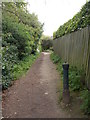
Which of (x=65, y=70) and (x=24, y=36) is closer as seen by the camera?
(x=65, y=70)

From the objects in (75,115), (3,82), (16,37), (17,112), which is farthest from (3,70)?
(16,37)

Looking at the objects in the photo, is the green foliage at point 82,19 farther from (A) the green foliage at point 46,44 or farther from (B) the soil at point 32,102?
(A) the green foliage at point 46,44

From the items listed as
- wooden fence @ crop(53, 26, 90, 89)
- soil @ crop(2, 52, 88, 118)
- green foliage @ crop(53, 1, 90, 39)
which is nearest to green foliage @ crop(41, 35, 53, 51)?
green foliage @ crop(53, 1, 90, 39)

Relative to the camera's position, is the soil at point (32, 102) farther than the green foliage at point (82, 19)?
No

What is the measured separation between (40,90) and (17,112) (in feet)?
5.17

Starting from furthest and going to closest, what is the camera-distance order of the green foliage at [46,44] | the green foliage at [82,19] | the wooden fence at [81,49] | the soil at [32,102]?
the green foliage at [46,44], the green foliage at [82,19], the wooden fence at [81,49], the soil at [32,102]

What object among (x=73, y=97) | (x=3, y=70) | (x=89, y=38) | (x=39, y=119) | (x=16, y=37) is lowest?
(x=39, y=119)

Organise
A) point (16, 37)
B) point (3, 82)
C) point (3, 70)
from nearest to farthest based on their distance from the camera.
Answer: point (3, 82) < point (3, 70) < point (16, 37)

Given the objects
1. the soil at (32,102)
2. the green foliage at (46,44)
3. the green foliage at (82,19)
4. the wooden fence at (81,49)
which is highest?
the green foliage at (46,44)

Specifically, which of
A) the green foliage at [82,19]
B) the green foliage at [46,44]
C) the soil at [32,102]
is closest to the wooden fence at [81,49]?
the green foliage at [82,19]

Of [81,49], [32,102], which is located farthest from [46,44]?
[32,102]

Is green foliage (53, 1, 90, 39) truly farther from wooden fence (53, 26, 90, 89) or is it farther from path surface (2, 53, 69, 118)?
path surface (2, 53, 69, 118)

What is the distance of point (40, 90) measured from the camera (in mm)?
4910

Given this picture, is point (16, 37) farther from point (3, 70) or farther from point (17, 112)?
point (17, 112)
